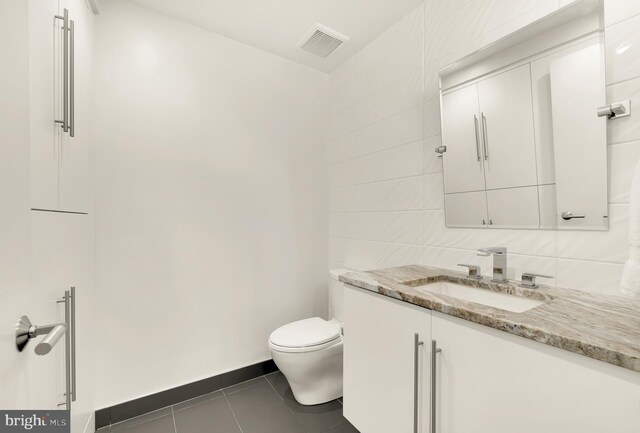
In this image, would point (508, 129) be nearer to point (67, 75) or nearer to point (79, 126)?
point (67, 75)

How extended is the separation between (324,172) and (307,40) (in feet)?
3.11

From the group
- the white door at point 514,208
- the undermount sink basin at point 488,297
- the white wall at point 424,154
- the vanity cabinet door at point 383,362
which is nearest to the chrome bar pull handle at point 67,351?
the vanity cabinet door at point 383,362

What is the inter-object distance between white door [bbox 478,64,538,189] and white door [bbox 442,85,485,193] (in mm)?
32

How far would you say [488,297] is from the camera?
1.15m

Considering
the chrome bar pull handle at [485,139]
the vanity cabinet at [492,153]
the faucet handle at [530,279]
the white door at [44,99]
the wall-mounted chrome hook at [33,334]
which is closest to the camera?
the wall-mounted chrome hook at [33,334]

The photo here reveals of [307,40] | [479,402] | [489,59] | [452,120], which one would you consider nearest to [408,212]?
[452,120]

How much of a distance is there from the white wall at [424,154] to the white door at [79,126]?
1.56m

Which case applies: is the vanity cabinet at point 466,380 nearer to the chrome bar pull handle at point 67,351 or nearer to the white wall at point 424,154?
the white wall at point 424,154

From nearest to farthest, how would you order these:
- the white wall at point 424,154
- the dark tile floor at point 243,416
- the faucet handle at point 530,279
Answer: the white wall at point 424,154
the faucet handle at point 530,279
the dark tile floor at point 243,416

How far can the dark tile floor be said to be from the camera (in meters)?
1.50

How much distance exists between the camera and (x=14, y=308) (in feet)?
1.71

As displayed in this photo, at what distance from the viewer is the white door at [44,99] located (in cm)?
73

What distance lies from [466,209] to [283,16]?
1.56 metres

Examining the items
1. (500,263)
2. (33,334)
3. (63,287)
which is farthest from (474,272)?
(63,287)
